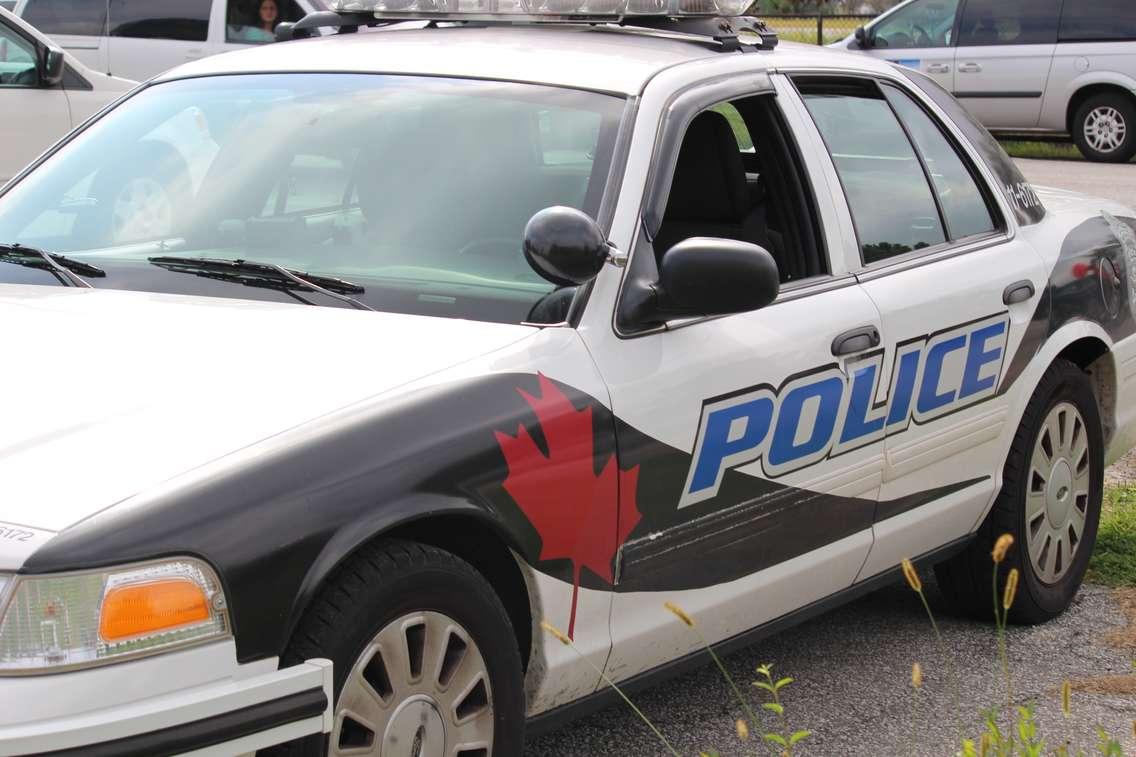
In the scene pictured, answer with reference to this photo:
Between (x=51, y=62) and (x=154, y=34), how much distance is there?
4455mm

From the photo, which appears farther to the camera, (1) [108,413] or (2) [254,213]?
(2) [254,213]

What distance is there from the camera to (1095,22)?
17781 millimetres

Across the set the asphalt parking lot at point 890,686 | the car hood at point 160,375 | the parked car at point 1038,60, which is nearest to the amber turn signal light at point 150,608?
the car hood at point 160,375

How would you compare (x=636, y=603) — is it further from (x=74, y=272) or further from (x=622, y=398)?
(x=74, y=272)

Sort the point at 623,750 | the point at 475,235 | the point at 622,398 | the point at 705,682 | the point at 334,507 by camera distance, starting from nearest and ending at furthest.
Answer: the point at 334,507 → the point at 622,398 → the point at 475,235 → the point at 623,750 → the point at 705,682

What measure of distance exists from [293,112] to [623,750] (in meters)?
1.67

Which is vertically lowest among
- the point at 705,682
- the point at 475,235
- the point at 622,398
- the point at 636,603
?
the point at 705,682

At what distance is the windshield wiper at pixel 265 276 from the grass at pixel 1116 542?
3010 millimetres

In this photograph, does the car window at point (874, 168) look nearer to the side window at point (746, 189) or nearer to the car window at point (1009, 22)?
the side window at point (746, 189)

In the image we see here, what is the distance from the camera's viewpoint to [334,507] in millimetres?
2816

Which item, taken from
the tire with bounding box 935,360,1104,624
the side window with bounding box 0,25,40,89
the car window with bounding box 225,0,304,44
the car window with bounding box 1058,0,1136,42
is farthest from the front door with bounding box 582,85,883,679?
the car window with bounding box 1058,0,1136,42

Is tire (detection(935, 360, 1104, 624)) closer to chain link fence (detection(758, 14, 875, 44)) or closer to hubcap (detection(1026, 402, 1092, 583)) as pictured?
hubcap (detection(1026, 402, 1092, 583))

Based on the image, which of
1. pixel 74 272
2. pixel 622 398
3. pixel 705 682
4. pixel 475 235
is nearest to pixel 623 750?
pixel 705 682

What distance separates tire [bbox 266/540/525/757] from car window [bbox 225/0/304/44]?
12.5m
